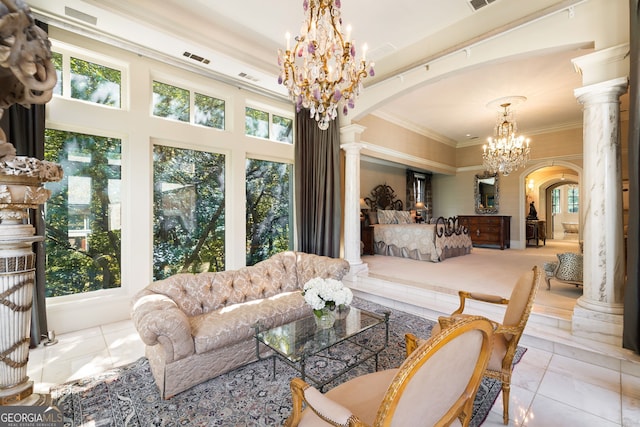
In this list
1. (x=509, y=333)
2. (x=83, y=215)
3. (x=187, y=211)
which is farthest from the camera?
(x=187, y=211)

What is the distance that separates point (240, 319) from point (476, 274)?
4025mm

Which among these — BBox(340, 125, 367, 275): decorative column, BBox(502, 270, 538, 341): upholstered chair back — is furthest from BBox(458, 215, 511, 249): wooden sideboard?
BBox(502, 270, 538, 341): upholstered chair back

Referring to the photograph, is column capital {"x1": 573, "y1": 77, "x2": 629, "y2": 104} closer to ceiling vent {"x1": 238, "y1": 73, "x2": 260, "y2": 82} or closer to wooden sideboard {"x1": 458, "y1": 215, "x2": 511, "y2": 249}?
ceiling vent {"x1": 238, "y1": 73, "x2": 260, "y2": 82}

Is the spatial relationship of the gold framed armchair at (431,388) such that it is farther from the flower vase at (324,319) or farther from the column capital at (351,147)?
the column capital at (351,147)

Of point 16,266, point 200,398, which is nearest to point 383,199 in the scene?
point 200,398

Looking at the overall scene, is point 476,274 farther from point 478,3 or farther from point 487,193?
point 487,193

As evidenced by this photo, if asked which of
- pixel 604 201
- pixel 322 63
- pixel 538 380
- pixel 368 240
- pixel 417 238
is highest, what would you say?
pixel 322 63

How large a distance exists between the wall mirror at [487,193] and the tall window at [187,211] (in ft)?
25.0

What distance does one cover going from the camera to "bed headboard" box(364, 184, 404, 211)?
26.3 feet

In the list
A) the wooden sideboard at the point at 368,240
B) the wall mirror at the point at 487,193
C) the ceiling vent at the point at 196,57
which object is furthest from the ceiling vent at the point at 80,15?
the wall mirror at the point at 487,193

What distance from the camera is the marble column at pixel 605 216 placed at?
2.47 meters

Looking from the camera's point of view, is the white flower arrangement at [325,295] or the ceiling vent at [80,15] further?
the ceiling vent at [80,15]

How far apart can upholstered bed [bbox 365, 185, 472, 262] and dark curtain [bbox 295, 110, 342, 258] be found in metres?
2.17

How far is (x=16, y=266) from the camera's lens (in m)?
1.13
